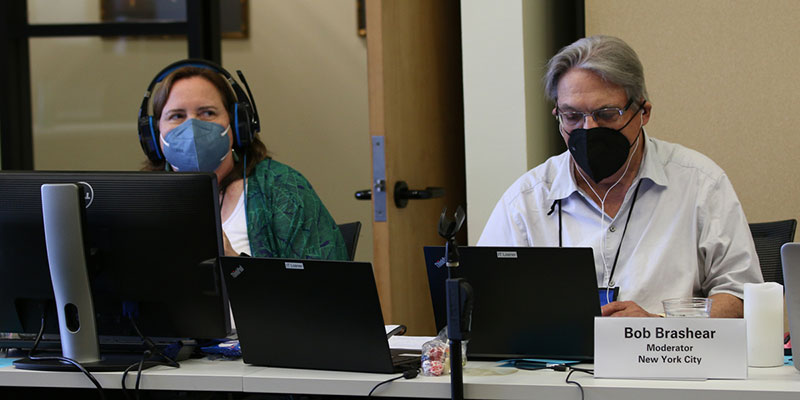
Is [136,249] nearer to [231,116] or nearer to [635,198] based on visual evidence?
[231,116]

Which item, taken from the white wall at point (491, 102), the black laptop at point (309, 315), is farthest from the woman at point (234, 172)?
the white wall at point (491, 102)

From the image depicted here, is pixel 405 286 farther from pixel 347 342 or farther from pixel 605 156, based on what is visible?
pixel 347 342

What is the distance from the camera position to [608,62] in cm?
196

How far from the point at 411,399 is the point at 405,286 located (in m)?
1.37

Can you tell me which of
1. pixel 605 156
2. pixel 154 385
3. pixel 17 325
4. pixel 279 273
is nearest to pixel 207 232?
pixel 279 273

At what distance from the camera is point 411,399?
1511 millimetres

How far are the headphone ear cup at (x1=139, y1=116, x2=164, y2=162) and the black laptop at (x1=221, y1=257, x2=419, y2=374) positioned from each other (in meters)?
0.84

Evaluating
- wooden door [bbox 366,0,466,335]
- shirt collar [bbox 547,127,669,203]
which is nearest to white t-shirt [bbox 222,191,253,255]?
wooden door [bbox 366,0,466,335]

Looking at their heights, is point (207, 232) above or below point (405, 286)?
above

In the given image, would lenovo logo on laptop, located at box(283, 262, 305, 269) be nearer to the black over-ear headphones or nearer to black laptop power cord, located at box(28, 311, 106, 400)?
black laptop power cord, located at box(28, 311, 106, 400)

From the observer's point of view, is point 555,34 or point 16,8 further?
point 16,8

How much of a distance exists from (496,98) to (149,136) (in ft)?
3.94

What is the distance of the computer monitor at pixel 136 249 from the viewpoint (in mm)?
1612

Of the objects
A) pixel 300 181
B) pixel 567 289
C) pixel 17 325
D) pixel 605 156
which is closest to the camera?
pixel 567 289
